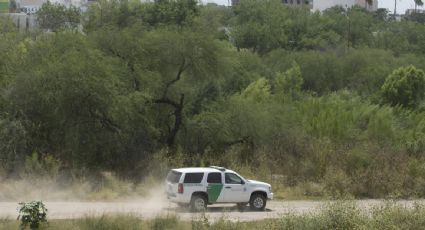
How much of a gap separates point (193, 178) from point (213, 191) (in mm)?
939

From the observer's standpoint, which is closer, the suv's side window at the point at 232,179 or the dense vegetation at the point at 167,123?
the suv's side window at the point at 232,179

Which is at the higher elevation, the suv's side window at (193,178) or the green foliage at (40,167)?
the suv's side window at (193,178)

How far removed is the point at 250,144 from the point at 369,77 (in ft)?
116

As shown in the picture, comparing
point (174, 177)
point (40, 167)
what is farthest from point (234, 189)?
point (40, 167)

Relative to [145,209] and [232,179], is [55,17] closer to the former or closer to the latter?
[145,209]

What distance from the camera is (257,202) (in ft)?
88.2

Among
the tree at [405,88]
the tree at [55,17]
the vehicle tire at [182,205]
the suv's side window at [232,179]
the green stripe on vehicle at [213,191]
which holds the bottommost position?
the vehicle tire at [182,205]

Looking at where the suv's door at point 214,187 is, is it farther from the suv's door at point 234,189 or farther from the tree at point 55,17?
the tree at point 55,17

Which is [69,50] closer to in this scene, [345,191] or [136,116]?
[136,116]

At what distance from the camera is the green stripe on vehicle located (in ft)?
85.0

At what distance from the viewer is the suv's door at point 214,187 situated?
2592 centimetres

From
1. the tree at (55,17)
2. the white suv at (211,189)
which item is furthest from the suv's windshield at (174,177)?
the tree at (55,17)

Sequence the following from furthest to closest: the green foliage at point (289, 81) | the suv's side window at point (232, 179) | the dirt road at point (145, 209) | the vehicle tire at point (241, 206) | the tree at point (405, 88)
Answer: the green foliage at point (289, 81) < the tree at point (405, 88) < the vehicle tire at point (241, 206) < the suv's side window at point (232, 179) < the dirt road at point (145, 209)

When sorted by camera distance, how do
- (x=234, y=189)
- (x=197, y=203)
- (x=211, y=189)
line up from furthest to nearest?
1. (x=234, y=189)
2. (x=211, y=189)
3. (x=197, y=203)
